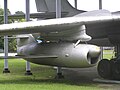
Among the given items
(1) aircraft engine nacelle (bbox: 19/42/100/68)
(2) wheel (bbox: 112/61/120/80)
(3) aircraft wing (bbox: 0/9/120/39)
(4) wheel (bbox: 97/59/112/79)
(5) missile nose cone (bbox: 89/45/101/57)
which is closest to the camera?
(3) aircraft wing (bbox: 0/9/120/39)

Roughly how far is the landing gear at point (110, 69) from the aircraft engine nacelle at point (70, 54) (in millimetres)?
1459

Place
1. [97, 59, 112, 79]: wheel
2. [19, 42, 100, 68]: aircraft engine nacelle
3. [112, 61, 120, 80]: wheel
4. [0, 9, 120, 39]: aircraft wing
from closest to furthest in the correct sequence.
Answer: [0, 9, 120, 39]: aircraft wing, [19, 42, 100, 68]: aircraft engine nacelle, [112, 61, 120, 80]: wheel, [97, 59, 112, 79]: wheel

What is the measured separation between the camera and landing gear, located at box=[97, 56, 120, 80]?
13.5m

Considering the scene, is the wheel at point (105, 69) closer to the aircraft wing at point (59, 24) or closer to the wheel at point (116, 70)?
the wheel at point (116, 70)

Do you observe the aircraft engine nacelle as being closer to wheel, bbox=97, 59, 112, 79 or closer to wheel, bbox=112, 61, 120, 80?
wheel, bbox=112, 61, 120, 80

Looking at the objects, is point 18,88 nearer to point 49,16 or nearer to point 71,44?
point 71,44

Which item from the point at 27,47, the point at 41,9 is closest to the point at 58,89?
the point at 27,47

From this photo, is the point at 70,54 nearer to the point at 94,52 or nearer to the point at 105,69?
the point at 94,52

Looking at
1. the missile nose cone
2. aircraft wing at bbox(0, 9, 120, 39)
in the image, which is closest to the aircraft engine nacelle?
the missile nose cone

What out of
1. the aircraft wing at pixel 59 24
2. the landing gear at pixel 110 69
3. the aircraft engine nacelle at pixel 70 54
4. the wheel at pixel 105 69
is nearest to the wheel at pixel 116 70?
the landing gear at pixel 110 69

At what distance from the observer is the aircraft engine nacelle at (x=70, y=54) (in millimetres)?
11758

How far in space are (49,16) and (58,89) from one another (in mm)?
9264

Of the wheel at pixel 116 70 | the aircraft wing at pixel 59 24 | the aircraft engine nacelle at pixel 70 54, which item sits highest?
the aircraft wing at pixel 59 24

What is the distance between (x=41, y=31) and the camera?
12.2 m
